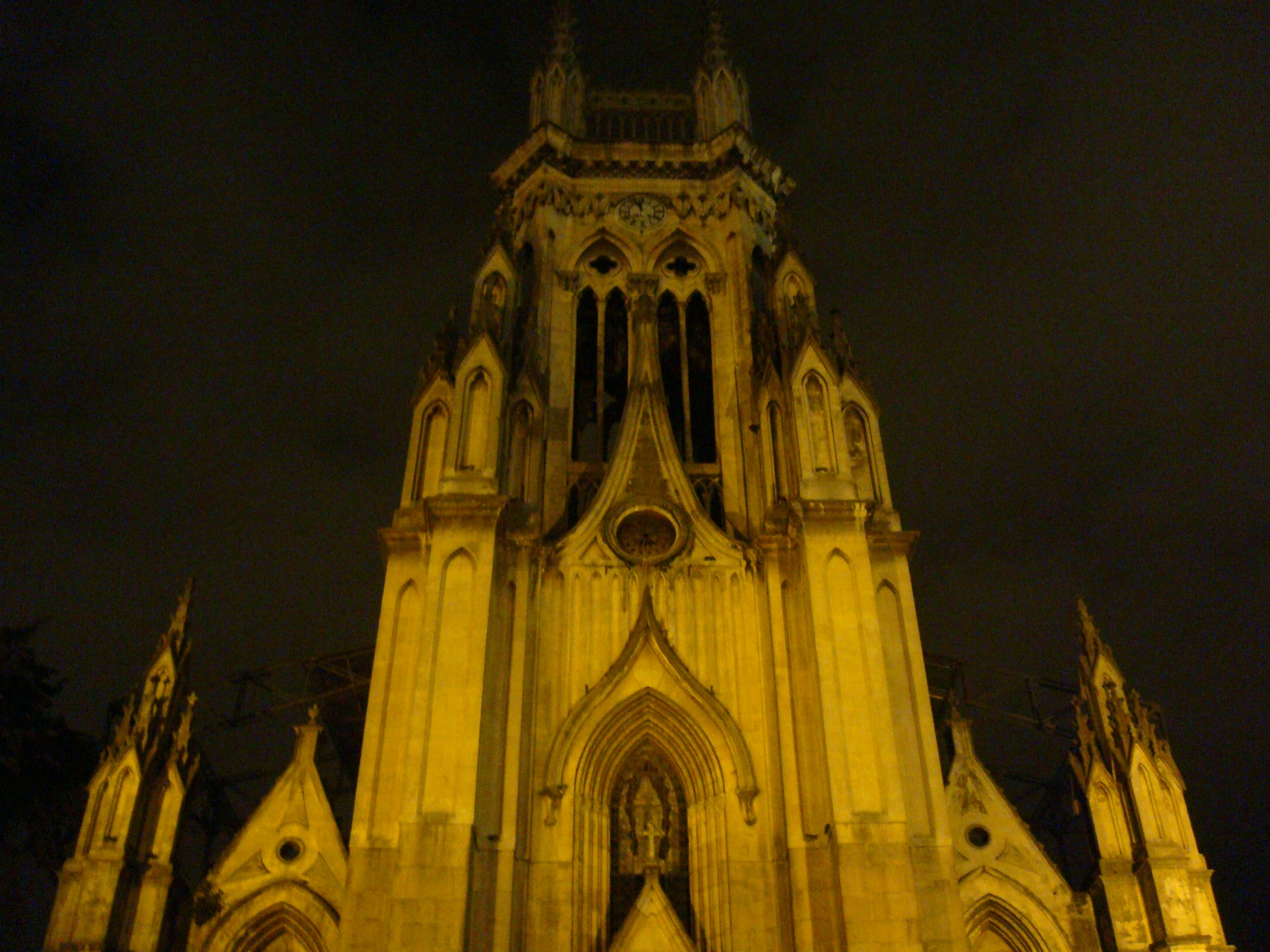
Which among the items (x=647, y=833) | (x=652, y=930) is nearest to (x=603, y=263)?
(x=647, y=833)

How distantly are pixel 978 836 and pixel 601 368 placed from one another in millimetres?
12071

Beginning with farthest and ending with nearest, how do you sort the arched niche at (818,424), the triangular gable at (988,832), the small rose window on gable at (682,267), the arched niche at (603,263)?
the small rose window on gable at (682,267) < the arched niche at (603,263) < the arched niche at (818,424) < the triangular gable at (988,832)

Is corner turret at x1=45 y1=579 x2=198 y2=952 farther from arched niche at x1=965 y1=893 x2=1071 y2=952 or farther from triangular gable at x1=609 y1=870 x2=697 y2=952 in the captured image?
arched niche at x1=965 y1=893 x2=1071 y2=952

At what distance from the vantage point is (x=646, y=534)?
21688 mm

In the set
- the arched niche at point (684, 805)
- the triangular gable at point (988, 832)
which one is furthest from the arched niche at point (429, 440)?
the triangular gable at point (988, 832)

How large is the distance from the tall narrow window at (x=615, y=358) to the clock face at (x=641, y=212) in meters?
1.83

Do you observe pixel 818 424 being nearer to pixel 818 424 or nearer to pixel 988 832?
pixel 818 424

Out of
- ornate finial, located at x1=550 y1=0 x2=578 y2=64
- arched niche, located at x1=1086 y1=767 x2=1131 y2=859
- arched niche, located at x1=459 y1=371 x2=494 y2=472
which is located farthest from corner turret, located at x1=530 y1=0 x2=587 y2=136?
arched niche, located at x1=1086 y1=767 x2=1131 y2=859

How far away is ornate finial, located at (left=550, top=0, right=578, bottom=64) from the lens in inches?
1233

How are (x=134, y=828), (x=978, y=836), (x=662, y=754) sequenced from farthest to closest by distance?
(x=978, y=836), (x=662, y=754), (x=134, y=828)

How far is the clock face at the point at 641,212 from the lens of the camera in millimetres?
27234

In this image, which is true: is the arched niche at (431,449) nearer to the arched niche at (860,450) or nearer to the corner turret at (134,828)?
the corner turret at (134,828)

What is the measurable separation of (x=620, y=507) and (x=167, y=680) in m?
8.54

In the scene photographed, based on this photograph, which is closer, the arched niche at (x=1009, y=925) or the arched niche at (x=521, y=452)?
the arched niche at (x=1009, y=925)
